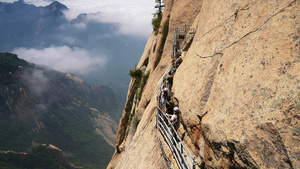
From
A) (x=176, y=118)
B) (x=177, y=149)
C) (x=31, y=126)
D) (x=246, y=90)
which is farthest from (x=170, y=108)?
(x=31, y=126)

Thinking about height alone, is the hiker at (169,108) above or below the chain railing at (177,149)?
above

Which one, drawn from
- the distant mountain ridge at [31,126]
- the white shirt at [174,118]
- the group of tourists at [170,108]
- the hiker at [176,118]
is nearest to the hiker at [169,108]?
the group of tourists at [170,108]

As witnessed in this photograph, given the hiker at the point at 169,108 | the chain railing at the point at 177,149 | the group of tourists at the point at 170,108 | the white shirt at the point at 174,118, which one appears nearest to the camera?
the chain railing at the point at 177,149

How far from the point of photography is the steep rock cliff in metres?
4.66

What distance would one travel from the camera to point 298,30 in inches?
195

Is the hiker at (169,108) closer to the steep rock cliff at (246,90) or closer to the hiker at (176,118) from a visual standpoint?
A: the hiker at (176,118)

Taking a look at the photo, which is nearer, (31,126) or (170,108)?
(170,108)

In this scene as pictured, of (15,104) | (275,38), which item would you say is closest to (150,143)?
(275,38)

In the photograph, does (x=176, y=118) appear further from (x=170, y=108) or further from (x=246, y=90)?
(x=246, y=90)

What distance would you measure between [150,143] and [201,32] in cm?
873

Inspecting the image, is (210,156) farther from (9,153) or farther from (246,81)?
(9,153)

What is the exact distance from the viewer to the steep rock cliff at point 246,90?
4656 mm

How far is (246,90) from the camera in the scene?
5.83 meters

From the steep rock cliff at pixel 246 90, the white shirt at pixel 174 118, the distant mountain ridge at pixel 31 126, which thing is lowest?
the distant mountain ridge at pixel 31 126
